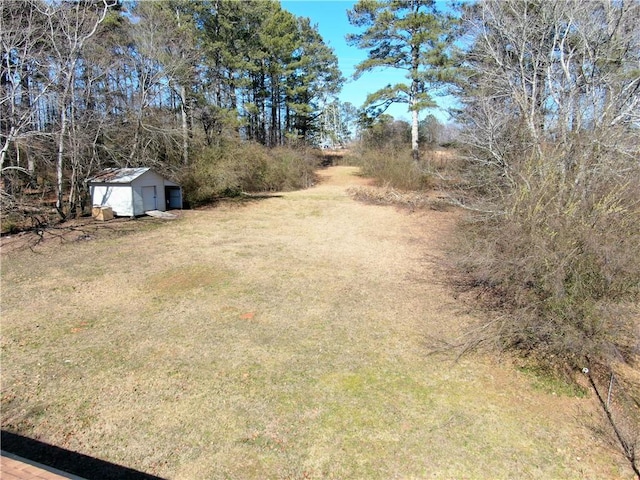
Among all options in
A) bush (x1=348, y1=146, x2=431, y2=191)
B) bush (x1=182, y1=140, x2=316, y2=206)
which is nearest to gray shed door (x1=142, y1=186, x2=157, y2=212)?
bush (x1=182, y1=140, x2=316, y2=206)

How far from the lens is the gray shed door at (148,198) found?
1217cm

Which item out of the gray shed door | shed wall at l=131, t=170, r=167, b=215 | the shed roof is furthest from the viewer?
the gray shed door

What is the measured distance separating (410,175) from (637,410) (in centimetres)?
1500

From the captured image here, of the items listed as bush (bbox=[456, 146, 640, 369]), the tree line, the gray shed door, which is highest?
the tree line

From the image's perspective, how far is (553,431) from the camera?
10.2 feet

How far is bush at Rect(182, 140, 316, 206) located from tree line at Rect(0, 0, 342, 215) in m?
0.81

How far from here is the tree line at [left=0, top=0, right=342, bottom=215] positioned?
32.9 feet

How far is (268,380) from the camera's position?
383 cm

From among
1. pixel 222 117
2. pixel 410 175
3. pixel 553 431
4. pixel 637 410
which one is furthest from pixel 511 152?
pixel 222 117

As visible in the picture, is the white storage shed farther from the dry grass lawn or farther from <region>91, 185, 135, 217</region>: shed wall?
the dry grass lawn

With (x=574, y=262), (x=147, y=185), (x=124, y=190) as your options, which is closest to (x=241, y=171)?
(x=147, y=185)

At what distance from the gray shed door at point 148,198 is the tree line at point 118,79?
4.96 feet

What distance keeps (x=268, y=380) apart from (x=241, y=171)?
44.6 feet

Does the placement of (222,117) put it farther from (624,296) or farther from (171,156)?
(624,296)
